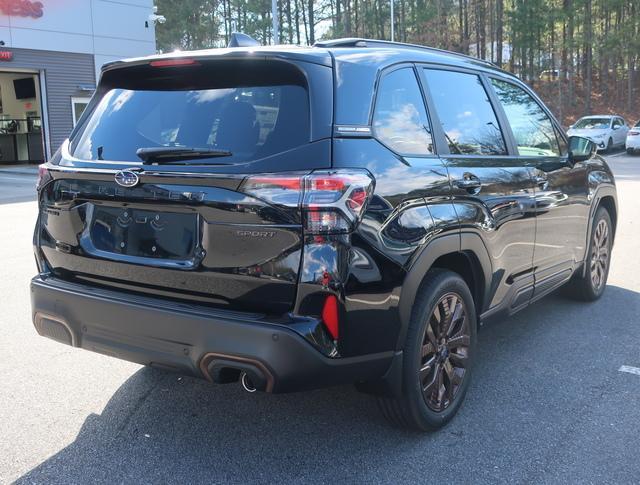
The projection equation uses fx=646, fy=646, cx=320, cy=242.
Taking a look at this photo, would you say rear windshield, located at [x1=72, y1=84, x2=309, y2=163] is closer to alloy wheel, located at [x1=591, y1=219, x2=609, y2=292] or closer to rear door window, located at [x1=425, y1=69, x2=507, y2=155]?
rear door window, located at [x1=425, y1=69, x2=507, y2=155]

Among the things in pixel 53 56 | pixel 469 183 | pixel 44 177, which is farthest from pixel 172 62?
pixel 53 56

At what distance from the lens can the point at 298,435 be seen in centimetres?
331

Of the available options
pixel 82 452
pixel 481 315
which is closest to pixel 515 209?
pixel 481 315

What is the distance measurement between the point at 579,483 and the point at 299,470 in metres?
1.25

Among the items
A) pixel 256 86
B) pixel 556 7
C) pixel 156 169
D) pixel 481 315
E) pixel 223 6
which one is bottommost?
pixel 481 315

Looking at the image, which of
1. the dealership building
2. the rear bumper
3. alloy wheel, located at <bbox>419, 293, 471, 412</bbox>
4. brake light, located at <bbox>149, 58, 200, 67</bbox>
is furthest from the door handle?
the dealership building

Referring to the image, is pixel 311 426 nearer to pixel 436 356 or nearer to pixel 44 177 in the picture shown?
pixel 436 356

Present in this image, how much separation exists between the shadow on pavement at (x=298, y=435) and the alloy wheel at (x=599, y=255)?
5.08 feet

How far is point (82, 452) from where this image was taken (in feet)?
10.2

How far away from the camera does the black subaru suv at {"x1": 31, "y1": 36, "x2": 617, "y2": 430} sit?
262 cm

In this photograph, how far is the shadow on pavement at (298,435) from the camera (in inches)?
116

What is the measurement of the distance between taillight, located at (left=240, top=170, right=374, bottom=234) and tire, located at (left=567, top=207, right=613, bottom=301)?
3393mm

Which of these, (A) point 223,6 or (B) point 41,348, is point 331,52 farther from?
(A) point 223,6

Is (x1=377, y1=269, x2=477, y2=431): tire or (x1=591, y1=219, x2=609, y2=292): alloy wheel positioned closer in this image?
(x1=377, y1=269, x2=477, y2=431): tire
